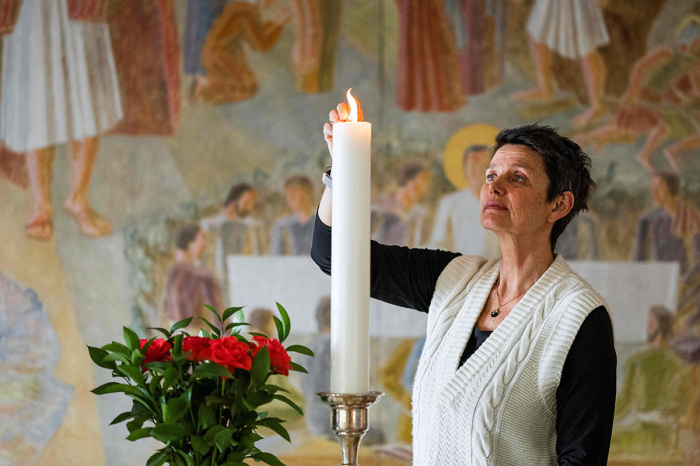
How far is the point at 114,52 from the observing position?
12.0 feet

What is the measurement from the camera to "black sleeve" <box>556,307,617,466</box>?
1400 mm

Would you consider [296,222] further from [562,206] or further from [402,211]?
[562,206]

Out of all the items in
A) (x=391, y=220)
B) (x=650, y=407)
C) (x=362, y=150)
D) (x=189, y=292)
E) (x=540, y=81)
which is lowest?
(x=650, y=407)

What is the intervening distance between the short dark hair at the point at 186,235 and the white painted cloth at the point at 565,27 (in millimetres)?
1915

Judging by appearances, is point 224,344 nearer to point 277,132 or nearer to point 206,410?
point 206,410

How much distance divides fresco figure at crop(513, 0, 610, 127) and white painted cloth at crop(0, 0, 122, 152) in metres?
2.04

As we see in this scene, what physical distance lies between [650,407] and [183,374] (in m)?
3.19

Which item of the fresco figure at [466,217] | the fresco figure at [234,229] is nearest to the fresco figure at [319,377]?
the fresco figure at [234,229]

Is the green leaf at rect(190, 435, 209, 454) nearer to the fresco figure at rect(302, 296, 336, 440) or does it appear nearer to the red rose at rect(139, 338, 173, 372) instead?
the red rose at rect(139, 338, 173, 372)

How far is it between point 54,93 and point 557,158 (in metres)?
2.82

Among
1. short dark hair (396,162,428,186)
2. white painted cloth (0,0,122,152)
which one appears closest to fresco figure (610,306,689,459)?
short dark hair (396,162,428,186)

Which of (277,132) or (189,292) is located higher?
(277,132)

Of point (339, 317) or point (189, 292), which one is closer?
point (339, 317)

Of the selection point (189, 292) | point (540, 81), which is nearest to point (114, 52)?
point (189, 292)
